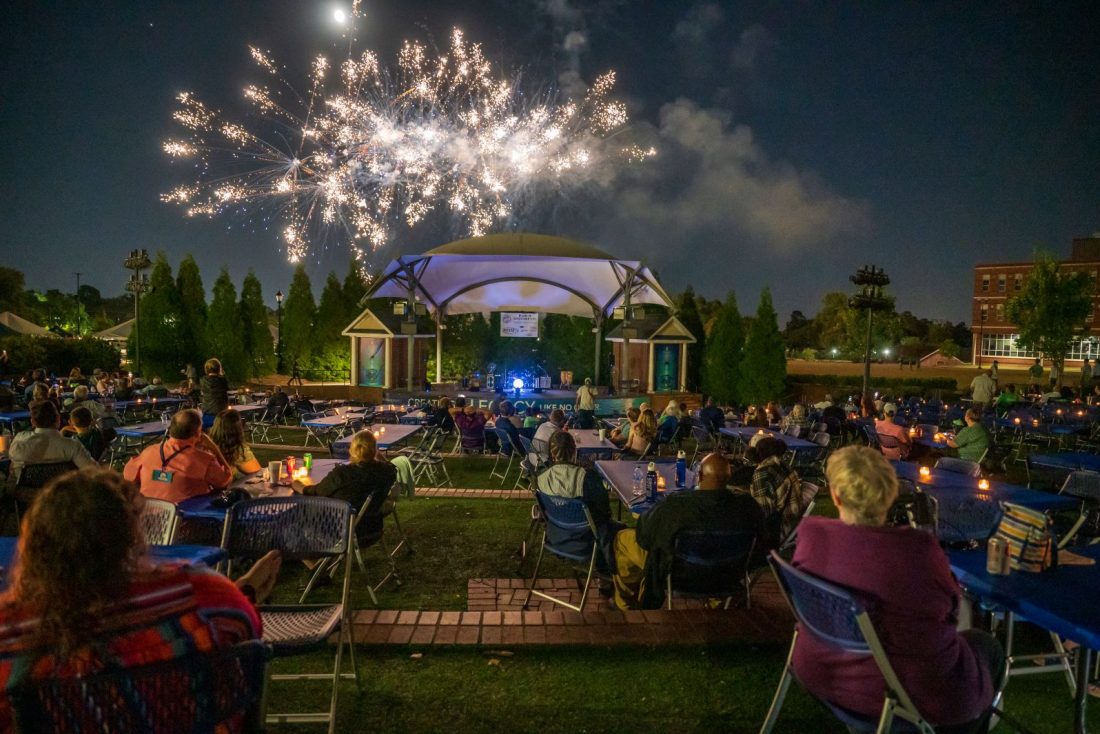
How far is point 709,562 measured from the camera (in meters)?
3.91

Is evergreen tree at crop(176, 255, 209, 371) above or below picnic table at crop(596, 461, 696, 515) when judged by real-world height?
above

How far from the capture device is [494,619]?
4.08m

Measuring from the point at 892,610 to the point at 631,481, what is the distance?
3651 mm

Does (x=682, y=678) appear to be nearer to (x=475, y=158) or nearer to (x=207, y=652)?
(x=207, y=652)

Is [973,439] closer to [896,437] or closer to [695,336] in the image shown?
[896,437]

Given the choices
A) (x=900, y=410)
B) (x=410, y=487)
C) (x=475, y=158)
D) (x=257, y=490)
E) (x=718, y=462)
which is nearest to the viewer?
(x=718, y=462)

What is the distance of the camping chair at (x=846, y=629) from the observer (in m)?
2.13

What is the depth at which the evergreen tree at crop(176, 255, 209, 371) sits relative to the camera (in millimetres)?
24141

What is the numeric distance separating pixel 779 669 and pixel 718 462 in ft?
3.86

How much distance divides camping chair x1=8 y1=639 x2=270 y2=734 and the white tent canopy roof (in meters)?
17.6

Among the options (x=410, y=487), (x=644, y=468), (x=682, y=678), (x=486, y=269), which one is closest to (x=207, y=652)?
(x=682, y=678)

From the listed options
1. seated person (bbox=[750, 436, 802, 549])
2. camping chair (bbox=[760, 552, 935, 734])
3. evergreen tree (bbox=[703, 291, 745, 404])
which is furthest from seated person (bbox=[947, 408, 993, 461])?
evergreen tree (bbox=[703, 291, 745, 404])

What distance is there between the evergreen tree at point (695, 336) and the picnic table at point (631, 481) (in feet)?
64.1

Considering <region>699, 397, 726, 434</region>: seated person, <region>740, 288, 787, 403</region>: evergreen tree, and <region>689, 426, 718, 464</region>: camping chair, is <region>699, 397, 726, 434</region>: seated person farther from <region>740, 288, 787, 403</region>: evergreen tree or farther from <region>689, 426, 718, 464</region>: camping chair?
<region>740, 288, 787, 403</region>: evergreen tree
